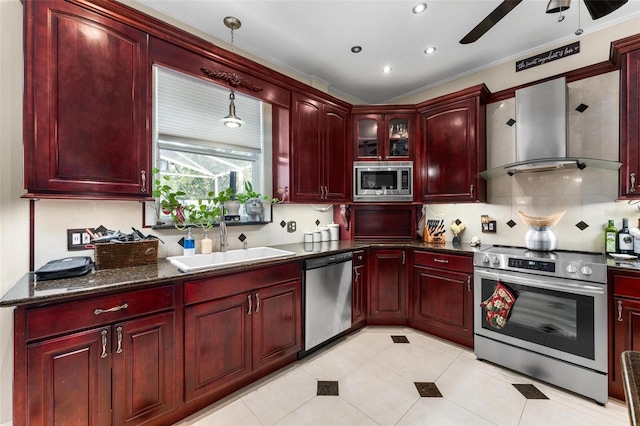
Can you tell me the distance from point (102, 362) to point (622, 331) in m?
3.17

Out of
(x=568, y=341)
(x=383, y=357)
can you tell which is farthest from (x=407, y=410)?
(x=568, y=341)

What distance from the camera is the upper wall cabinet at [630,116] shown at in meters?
1.99

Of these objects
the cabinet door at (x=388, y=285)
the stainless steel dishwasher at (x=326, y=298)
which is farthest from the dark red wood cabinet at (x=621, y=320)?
the stainless steel dishwasher at (x=326, y=298)

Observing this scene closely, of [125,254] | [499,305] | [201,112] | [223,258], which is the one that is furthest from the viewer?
[201,112]

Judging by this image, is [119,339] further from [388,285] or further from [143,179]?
[388,285]

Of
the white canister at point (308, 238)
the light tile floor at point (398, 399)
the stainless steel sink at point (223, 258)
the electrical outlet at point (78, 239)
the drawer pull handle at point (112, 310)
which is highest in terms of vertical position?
the electrical outlet at point (78, 239)

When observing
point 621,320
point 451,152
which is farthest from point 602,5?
point 621,320

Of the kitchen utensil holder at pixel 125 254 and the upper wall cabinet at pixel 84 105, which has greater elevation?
the upper wall cabinet at pixel 84 105

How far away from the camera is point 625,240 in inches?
85.1

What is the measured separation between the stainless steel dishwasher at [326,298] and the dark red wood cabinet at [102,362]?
1087mm

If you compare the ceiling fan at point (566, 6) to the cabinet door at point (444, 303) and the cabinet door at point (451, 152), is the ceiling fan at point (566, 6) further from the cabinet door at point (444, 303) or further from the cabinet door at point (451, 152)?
the cabinet door at point (444, 303)

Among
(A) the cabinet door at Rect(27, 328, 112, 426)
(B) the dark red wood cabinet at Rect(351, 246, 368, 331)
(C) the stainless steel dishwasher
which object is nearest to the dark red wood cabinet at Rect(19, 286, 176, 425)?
(A) the cabinet door at Rect(27, 328, 112, 426)

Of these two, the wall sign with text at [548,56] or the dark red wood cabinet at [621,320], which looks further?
the wall sign with text at [548,56]

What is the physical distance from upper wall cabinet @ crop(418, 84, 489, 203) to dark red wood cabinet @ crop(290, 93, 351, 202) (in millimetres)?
912
